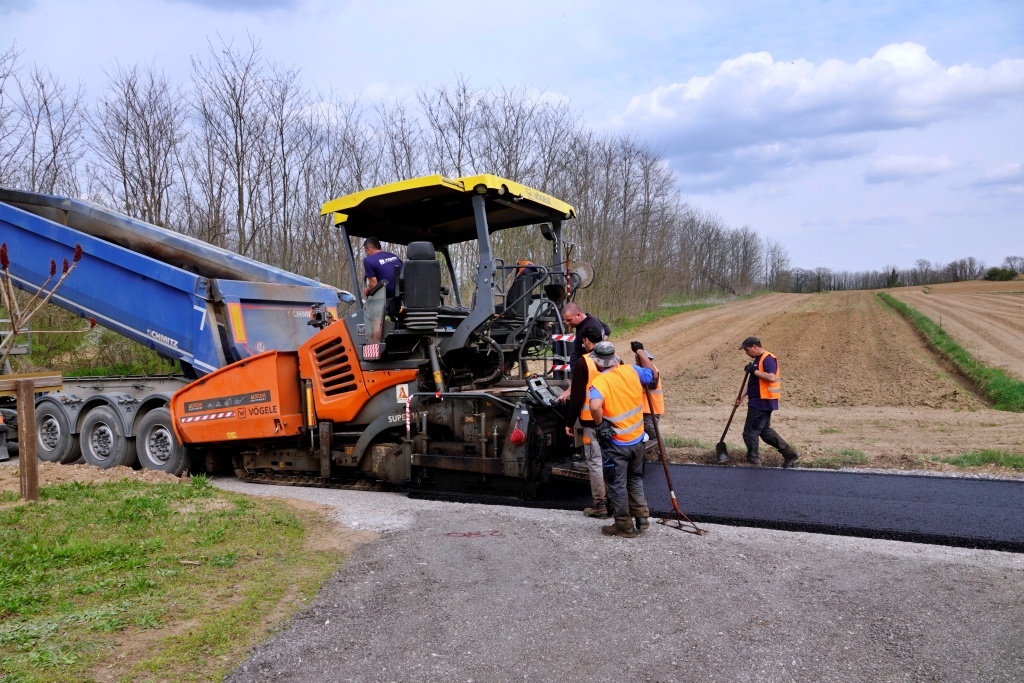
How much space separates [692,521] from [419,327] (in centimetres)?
263

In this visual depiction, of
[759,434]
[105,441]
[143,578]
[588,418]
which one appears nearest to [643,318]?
[759,434]

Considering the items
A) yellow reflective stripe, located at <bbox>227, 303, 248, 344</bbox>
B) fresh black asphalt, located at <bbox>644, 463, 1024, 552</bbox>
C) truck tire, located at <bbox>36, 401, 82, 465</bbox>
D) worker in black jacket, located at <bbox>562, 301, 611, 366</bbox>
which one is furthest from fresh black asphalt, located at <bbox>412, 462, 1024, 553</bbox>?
truck tire, located at <bbox>36, 401, 82, 465</bbox>

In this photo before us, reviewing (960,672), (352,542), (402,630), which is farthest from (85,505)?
(960,672)

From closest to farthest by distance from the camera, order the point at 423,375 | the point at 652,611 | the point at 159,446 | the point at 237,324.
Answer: the point at 652,611, the point at 423,375, the point at 237,324, the point at 159,446

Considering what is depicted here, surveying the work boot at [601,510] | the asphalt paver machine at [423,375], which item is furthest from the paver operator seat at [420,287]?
the work boot at [601,510]

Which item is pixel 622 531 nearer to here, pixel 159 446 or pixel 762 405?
pixel 762 405

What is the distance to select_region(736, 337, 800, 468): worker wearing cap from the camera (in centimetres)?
739

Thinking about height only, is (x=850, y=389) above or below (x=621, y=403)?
below

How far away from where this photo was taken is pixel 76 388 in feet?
28.5

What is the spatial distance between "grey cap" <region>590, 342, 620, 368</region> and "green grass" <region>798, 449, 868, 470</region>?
3.35m

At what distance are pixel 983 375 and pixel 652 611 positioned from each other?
43.9 ft

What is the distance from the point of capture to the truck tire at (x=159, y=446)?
7.77 metres

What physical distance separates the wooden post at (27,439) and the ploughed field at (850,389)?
5934mm

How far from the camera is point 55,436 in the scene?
28.7ft
